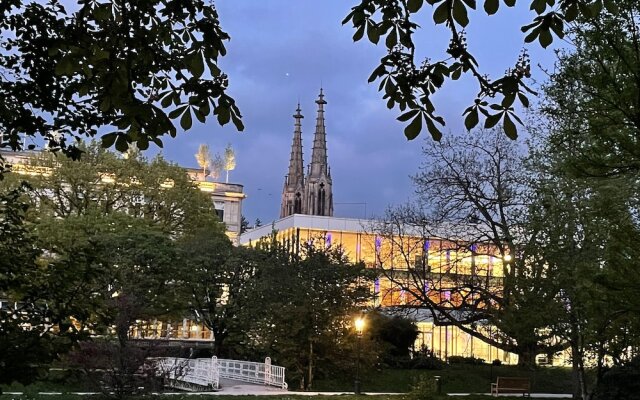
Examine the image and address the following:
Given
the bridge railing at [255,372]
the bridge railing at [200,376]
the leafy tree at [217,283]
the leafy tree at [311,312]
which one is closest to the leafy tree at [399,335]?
the leafy tree at [217,283]

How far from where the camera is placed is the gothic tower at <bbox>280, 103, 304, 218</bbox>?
81.2 m

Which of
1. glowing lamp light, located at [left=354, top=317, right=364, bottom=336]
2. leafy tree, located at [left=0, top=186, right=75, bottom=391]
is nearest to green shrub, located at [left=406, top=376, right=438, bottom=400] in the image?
glowing lamp light, located at [left=354, top=317, right=364, bottom=336]

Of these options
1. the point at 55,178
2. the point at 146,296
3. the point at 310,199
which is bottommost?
the point at 146,296

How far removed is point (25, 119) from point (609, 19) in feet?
20.9

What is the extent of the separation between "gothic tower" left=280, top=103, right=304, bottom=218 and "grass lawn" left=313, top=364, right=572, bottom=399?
158 feet

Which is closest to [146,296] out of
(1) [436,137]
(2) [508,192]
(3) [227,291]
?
(3) [227,291]

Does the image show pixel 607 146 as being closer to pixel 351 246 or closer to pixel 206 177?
pixel 351 246

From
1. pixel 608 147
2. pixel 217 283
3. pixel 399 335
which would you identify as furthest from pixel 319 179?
pixel 608 147

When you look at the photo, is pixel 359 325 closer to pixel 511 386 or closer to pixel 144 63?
pixel 511 386

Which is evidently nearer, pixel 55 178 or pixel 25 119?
pixel 25 119

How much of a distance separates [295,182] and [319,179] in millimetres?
8655

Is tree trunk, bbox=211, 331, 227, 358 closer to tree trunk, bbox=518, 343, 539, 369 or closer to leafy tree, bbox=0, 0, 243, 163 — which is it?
tree trunk, bbox=518, 343, 539, 369

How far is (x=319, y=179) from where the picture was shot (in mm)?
75250

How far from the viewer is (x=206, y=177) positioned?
7231 cm
